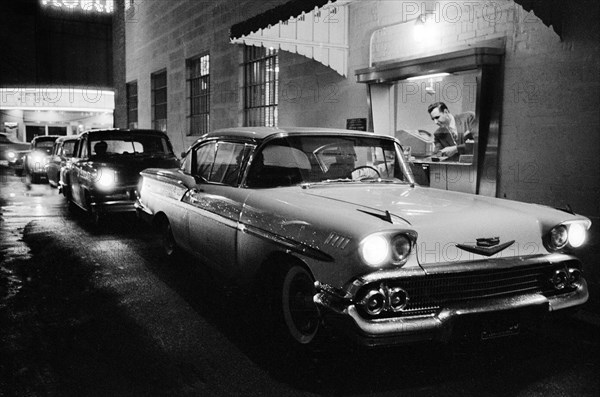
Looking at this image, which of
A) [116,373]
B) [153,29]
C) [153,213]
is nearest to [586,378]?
[116,373]

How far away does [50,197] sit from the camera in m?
14.1

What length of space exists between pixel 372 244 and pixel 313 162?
159cm

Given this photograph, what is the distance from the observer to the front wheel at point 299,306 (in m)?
3.86

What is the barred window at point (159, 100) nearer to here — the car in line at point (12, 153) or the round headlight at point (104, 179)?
the car in line at point (12, 153)

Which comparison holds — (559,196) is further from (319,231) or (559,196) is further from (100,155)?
(100,155)

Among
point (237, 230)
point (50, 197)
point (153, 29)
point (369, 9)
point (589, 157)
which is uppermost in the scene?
point (153, 29)

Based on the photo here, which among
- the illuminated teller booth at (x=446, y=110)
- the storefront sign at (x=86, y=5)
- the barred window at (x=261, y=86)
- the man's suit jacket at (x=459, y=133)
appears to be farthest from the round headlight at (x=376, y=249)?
the storefront sign at (x=86, y=5)

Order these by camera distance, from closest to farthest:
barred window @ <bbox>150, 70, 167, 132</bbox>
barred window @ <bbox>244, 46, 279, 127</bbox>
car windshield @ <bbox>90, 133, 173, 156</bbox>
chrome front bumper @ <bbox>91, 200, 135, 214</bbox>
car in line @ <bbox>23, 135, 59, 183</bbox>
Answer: chrome front bumper @ <bbox>91, 200, 135, 214</bbox>, car windshield @ <bbox>90, 133, 173, 156</bbox>, barred window @ <bbox>244, 46, 279, 127</bbox>, car in line @ <bbox>23, 135, 59, 183</bbox>, barred window @ <bbox>150, 70, 167, 132</bbox>

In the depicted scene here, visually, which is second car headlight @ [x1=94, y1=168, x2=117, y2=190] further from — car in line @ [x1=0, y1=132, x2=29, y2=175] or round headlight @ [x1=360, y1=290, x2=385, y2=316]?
car in line @ [x1=0, y1=132, x2=29, y2=175]

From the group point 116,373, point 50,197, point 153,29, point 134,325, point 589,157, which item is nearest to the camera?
point 116,373

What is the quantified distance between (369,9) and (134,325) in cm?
756

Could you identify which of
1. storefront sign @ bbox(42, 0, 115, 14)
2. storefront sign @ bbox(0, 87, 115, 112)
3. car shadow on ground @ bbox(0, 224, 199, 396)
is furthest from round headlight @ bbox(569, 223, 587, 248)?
storefront sign @ bbox(0, 87, 115, 112)

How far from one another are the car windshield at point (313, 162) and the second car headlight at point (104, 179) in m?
4.97

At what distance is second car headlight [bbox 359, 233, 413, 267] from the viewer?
334 centimetres
